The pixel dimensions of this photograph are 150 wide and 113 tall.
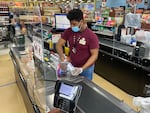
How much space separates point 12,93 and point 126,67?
2626mm

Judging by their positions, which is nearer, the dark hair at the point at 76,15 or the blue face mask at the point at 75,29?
the dark hair at the point at 76,15

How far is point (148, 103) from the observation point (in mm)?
1408

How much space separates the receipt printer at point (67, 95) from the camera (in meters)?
1.18

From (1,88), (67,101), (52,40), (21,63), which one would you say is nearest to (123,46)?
(52,40)

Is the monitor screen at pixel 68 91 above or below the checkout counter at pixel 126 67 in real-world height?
above

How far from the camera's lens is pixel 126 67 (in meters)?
3.86

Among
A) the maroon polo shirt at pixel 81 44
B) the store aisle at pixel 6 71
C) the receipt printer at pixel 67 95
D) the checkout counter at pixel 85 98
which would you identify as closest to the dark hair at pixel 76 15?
the maroon polo shirt at pixel 81 44

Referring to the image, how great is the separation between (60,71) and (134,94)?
2280mm

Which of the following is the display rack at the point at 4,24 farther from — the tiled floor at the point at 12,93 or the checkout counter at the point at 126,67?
the checkout counter at the point at 126,67

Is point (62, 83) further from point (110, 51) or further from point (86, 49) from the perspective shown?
point (110, 51)

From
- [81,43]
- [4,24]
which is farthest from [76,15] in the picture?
[4,24]

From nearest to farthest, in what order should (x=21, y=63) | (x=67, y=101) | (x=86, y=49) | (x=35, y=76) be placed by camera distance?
(x=67, y=101) < (x=35, y=76) < (x=86, y=49) < (x=21, y=63)

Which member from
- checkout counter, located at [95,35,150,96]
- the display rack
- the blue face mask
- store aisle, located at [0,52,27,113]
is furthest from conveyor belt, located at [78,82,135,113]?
the display rack

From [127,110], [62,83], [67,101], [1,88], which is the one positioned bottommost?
[1,88]
